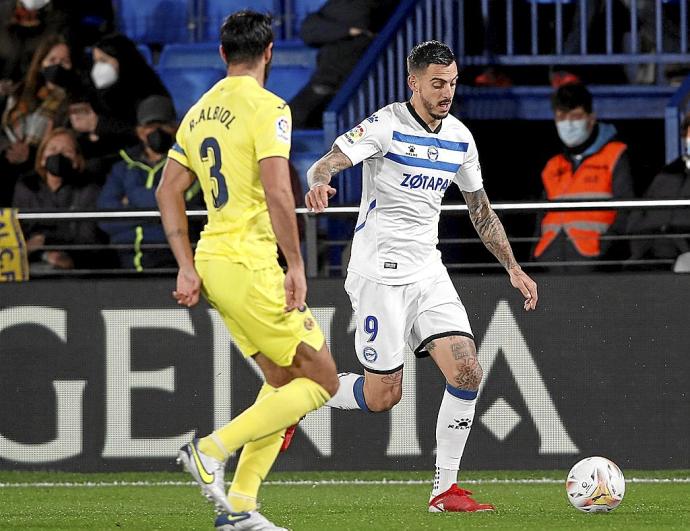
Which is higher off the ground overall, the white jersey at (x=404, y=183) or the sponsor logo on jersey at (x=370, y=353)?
the white jersey at (x=404, y=183)

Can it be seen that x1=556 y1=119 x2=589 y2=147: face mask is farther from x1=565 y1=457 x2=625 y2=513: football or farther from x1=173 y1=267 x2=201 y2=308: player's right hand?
x1=173 y1=267 x2=201 y2=308: player's right hand

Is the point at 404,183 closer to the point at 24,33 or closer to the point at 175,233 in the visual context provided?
the point at 175,233

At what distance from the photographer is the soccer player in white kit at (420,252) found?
794cm

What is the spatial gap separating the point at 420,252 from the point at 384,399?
2.56ft

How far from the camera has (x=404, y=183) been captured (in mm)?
8016

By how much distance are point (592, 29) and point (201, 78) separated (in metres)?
3.55

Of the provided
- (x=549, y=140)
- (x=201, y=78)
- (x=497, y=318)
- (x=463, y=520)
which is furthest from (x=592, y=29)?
(x=463, y=520)

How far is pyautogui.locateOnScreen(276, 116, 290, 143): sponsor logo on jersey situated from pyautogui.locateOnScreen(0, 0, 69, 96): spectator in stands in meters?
7.90

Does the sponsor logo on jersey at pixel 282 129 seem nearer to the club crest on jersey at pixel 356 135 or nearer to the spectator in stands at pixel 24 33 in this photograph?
the club crest on jersey at pixel 356 135

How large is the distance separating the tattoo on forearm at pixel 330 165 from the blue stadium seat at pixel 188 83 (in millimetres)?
7191

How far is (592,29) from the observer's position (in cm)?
1388

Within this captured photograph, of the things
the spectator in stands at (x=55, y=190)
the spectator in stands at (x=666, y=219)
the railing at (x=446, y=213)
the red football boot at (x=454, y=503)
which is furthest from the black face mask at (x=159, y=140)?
the red football boot at (x=454, y=503)

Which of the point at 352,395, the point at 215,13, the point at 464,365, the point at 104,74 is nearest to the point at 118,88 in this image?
the point at 104,74

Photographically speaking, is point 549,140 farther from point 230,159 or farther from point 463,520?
point 230,159
